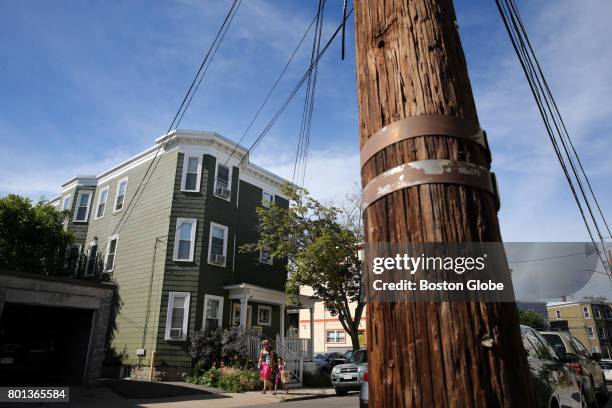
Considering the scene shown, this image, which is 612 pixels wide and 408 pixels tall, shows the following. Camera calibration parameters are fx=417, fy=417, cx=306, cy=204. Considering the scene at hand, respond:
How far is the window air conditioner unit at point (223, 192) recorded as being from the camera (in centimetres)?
2128

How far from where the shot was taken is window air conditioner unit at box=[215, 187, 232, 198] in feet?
69.8

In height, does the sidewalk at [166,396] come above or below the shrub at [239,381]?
below

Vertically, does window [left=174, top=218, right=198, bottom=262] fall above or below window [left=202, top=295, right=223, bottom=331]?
above

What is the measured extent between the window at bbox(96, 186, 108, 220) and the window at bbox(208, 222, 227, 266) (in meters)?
8.36

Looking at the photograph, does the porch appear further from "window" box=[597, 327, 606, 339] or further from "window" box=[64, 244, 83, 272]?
"window" box=[597, 327, 606, 339]

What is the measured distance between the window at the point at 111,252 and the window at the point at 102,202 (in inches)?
104

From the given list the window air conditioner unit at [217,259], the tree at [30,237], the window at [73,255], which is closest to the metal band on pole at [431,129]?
the window air conditioner unit at [217,259]

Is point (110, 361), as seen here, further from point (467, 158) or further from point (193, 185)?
point (467, 158)

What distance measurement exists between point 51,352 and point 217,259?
789 cm

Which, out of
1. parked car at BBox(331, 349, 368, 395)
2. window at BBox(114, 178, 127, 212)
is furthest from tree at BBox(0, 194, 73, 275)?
parked car at BBox(331, 349, 368, 395)

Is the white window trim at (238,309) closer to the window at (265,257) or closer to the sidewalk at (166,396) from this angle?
the window at (265,257)

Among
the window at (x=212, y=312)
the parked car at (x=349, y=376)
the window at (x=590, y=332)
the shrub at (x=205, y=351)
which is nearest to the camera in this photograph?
the parked car at (x=349, y=376)

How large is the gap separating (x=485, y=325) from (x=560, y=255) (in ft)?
93.7

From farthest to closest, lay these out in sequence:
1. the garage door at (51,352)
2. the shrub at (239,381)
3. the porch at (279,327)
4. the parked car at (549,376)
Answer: the porch at (279,327)
the shrub at (239,381)
the garage door at (51,352)
the parked car at (549,376)
